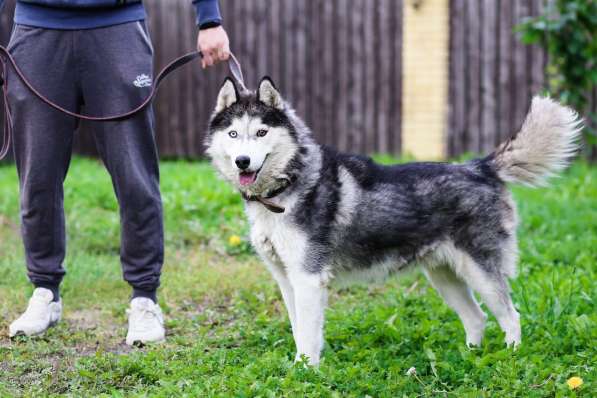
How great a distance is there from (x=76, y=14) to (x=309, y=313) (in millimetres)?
1760

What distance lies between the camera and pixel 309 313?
3240 millimetres

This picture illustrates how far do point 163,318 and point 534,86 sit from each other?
6402 mm

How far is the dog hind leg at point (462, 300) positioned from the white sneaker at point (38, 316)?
6.22 ft

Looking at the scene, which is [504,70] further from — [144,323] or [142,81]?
[144,323]

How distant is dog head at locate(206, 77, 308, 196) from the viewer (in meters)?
3.30

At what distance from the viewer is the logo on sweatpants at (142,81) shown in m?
3.68

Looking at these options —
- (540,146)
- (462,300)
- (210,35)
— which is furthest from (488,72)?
(210,35)

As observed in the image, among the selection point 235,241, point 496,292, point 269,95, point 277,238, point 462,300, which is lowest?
point 235,241

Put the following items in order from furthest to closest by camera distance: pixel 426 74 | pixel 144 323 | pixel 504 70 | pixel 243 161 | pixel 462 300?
pixel 426 74 → pixel 504 70 → pixel 144 323 → pixel 462 300 → pixel 243 161

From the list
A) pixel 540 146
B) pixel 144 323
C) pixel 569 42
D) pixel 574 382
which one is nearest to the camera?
pixel 574 382

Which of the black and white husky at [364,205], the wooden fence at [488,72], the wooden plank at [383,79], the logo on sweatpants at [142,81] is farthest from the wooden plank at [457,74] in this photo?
the logo on sweatpants at [142,81]

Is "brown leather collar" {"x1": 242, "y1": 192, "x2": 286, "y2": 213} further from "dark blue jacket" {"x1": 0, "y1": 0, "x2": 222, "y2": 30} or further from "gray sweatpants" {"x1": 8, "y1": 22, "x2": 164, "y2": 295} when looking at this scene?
"dark blue jacket" {"x1": 0, "y1": 0, "x2": 222, "y2": 30}

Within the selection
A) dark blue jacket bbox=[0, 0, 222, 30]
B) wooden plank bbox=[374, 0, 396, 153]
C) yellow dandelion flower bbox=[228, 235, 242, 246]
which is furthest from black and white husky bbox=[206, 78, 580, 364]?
wooden plank bbox=[374, 0, 396, 153]

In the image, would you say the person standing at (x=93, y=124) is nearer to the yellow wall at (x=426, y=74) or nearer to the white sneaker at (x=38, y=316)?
the white sneaker at (x=38, y=316)
